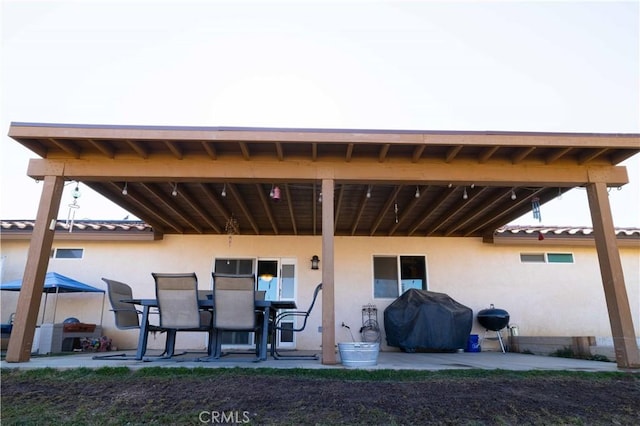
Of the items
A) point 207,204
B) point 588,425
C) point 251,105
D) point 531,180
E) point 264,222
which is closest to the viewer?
point 588,425

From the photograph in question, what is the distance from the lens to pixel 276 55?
8.91 meters

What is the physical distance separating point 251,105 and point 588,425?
359 inches

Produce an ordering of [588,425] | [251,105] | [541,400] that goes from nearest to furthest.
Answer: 1. [588,425]
2. [541,400]
3. [251,105]

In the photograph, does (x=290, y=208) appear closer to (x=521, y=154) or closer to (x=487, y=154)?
(x=487, y=154)

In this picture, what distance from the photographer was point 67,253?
7.72m

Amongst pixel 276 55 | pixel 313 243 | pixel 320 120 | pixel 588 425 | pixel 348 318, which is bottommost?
pixel 588 425

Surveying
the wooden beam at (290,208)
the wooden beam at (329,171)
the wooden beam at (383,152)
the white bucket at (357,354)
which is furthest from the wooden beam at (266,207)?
the white bucket at (357,354)

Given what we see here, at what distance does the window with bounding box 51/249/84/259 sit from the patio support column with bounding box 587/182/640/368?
8660 mm

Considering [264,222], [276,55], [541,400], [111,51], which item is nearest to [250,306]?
[541,400]

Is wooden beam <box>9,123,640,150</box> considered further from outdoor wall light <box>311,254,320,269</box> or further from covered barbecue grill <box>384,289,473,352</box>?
outdoor wall light <box>311,254,320,269</box>

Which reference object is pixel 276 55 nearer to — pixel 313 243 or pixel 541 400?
pixel 313 243

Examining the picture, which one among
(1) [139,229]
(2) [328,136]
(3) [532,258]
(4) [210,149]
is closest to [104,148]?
(4) [210,149]

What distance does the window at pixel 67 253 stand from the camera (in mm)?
7691

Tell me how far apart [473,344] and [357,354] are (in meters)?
4.38
